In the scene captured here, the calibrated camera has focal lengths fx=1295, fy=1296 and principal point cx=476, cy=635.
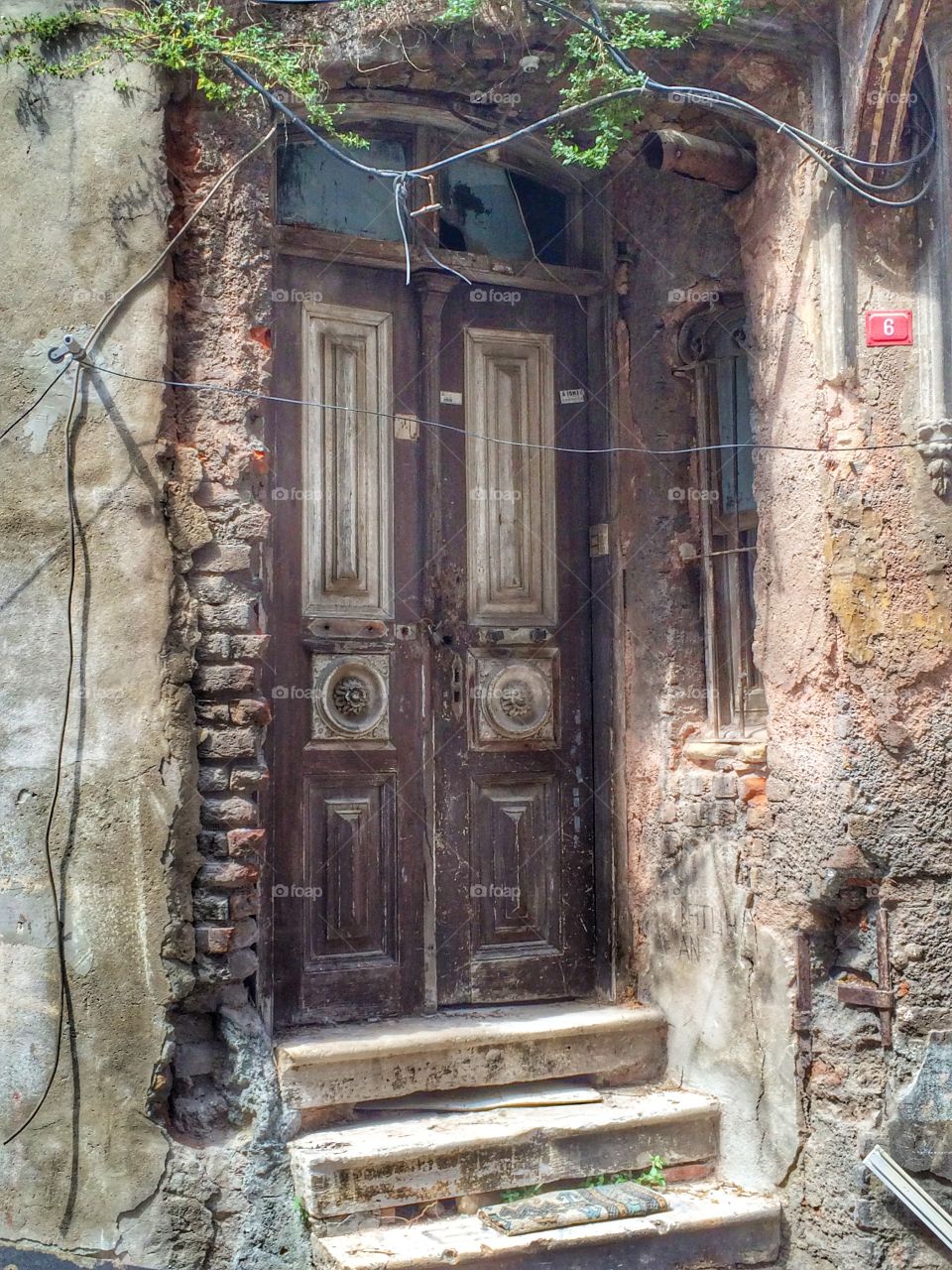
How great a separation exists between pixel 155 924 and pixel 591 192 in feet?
12.0

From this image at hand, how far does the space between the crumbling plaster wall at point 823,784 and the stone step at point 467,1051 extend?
0.21 meters

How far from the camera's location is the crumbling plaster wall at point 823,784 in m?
4.41

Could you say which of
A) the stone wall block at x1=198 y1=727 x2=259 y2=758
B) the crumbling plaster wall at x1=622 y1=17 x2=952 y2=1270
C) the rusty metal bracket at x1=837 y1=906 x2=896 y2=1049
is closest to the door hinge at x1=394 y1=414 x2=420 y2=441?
the crumbling plaster wall at x1=622 y1=17 x2=952 y2=1270

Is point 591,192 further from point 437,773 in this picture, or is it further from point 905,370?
point 437,773

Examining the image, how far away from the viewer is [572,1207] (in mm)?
4449

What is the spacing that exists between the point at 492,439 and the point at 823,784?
6.59 feet

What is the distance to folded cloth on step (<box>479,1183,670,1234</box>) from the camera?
4.35m

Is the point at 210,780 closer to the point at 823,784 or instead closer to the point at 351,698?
the point at 351,698

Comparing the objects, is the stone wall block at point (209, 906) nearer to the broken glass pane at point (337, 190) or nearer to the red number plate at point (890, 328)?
the broken glass pane at point (337, 190)

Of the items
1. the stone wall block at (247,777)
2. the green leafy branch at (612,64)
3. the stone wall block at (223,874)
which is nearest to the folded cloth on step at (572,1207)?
the stone wall block at (223,874)

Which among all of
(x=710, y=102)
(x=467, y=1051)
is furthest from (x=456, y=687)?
(x=710, y=102)

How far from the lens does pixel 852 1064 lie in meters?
4.47

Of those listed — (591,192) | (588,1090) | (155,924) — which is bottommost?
(588,1090)

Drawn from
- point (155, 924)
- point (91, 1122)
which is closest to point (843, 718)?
point (155, 924)
